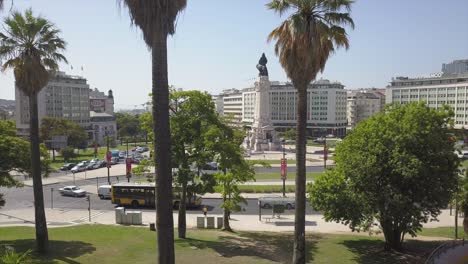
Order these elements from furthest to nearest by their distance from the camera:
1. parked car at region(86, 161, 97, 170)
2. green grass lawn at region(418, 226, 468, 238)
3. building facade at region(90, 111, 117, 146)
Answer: building facade at region(90, 111, 117, 146)
parked car at region(86, 161, 97, 170)
green grass lawn at region(418, 226, 468, 238)

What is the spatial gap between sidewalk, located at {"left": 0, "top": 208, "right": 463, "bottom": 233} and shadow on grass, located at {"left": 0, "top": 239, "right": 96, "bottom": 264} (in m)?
10.1

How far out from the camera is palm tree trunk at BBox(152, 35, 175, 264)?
429 inches

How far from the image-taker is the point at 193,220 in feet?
121

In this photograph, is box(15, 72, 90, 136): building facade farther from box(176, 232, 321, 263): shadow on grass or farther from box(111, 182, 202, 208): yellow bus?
box(176, 232, 321, 263): shadow on grass

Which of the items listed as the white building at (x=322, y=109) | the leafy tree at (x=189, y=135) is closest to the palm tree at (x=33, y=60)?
the leafy tree at (x=189, y=135)

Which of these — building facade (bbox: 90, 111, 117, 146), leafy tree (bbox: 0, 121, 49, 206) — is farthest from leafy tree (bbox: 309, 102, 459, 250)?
building facade (bbox: 90, 111, 117, 146)

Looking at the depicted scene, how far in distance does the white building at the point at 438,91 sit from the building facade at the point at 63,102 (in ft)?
377

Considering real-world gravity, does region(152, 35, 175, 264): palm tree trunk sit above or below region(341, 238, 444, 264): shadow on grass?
above

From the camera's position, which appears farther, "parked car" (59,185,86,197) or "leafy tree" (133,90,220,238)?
"parked car" (59,185,86,197)

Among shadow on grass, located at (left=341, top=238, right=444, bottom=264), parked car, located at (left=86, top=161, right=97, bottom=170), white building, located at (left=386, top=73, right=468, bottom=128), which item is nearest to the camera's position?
shadow on grass, located at (left=341, top=238, right=444, bottom=264)

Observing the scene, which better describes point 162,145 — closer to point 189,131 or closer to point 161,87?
point 161,87

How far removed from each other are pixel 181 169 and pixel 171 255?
13.5m

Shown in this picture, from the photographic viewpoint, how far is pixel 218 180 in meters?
26.0

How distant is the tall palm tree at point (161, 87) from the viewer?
10711 millimetres
